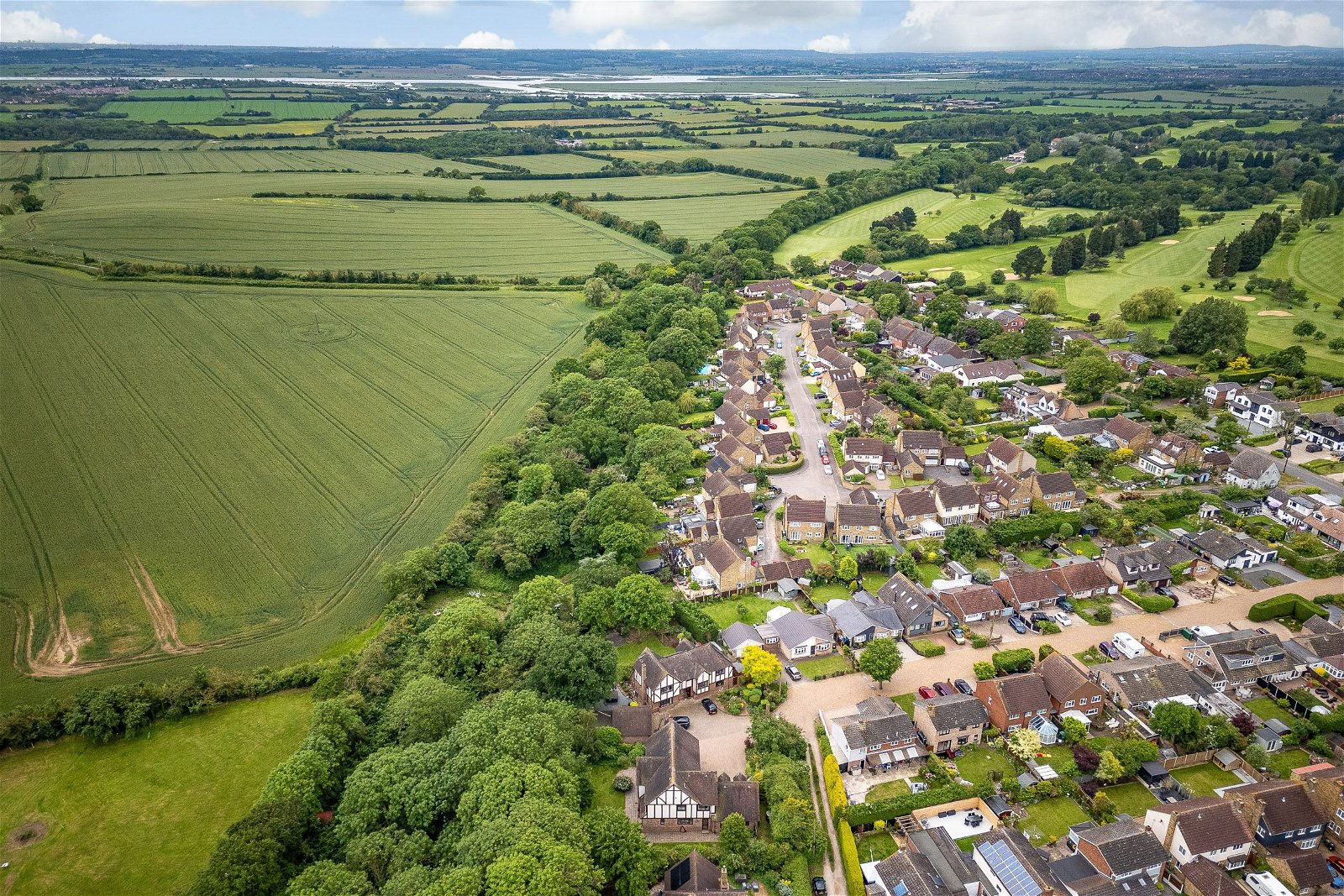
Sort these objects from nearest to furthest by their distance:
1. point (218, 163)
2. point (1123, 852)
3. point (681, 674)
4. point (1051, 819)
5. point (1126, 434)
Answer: point (1123, 852) < point (1051, 819) < point (681, 674) < point (1126, 434) < point (218, 163)

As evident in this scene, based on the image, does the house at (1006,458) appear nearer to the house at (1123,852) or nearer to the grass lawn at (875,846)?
the house at (1123,852)

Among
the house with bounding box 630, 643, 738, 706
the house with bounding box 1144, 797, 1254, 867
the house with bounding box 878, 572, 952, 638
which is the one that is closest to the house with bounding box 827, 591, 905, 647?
the house with bounding box 878, 572, 952, 638

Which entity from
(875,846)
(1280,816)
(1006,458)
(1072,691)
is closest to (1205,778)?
(1280,816)

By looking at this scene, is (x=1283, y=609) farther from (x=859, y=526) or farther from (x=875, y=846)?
(x=875, y=846)

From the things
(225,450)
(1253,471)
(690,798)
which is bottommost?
(690,798)

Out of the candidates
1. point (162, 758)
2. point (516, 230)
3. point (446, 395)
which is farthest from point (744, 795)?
point (516, 230)

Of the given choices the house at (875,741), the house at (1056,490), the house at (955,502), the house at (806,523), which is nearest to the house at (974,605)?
the house at (955,502)
